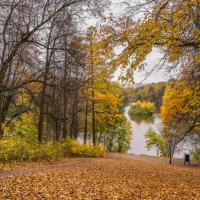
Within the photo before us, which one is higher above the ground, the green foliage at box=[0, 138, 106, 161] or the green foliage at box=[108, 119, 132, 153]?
the green foliage at box=[108, 119, 132, 153]

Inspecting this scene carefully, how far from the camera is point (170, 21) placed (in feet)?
24.6

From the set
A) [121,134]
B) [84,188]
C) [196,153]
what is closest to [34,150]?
[84,188]

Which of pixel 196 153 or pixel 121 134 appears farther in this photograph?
pixel 121 134

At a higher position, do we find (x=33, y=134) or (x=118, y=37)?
(x=118, y=37)

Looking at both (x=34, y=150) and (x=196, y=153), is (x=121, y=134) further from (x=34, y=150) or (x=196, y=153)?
(x=34, y=150)

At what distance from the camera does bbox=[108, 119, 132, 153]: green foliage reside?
1403 inches

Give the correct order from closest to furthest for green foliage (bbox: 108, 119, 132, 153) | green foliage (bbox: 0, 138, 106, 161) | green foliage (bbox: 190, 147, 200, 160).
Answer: green foliage (bbox: 0, 138, 106, 161), green foliage (bbox: 190, 147, 200, 160), green foliage (bbox: 108, 119, 132, 153)

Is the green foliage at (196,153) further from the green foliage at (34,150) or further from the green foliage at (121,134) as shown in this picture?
the green foliage at (34,150)

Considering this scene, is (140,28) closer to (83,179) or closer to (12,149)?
(83,179)

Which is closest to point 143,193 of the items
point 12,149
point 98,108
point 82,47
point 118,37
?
point 118,37

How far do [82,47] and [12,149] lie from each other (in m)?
8.23

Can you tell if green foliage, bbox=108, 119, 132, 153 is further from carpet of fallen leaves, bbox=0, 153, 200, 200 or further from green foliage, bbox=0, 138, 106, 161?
carpet of fallen leaves, bbox=0, 153, 200, 200

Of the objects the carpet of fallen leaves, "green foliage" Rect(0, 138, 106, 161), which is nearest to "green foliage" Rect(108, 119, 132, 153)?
"green foliage" Rect(0, 138, 106, 161)

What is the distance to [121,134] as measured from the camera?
3572 centimetres
